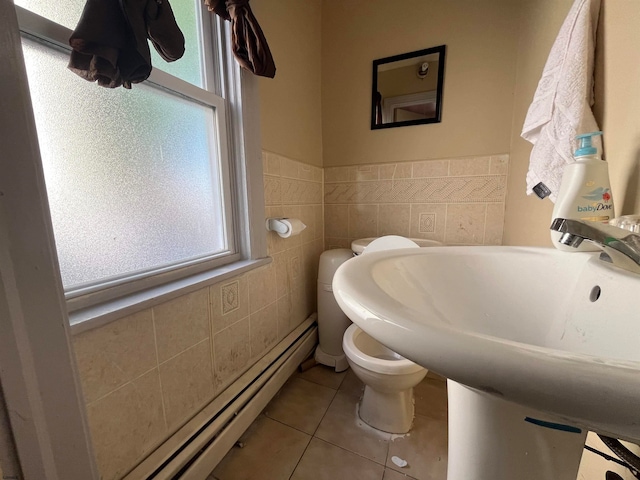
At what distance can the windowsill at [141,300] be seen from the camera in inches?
23.0

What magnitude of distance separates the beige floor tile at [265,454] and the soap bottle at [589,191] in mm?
1104

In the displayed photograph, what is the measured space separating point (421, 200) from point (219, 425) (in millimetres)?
1353

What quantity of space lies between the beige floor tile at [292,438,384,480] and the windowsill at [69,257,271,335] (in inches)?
28.4

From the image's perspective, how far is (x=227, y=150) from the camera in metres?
1.05

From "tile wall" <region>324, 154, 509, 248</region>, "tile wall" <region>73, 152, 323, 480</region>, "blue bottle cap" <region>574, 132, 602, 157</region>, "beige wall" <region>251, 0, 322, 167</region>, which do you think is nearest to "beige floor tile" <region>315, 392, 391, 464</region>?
"tile wall" <region>73, 152, 323, 480</region>

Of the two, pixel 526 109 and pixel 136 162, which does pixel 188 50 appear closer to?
pixel 136 162

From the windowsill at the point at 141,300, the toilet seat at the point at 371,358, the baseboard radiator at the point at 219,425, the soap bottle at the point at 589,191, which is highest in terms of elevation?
the soap bottle at the point at 589,191

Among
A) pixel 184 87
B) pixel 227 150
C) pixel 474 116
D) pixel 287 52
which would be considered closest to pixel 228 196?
pixel 227 150

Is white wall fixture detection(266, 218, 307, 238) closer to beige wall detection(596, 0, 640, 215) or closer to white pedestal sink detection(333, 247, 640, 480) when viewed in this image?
white pedestal sink detection(333, 247, 640, 480)

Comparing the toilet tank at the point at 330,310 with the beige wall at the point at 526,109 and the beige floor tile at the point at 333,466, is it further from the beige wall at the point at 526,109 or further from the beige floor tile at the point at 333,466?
the beige wall at the point at 526,109

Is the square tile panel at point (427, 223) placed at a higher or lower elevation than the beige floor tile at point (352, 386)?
higher

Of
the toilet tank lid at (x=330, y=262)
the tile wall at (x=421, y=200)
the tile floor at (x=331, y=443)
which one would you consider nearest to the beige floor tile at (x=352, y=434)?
the tile floor at (x=331, y=443)

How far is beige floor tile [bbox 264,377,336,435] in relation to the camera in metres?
1.14

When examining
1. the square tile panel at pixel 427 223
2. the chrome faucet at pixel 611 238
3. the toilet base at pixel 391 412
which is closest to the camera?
the chrome faucet at pixel 611 238
